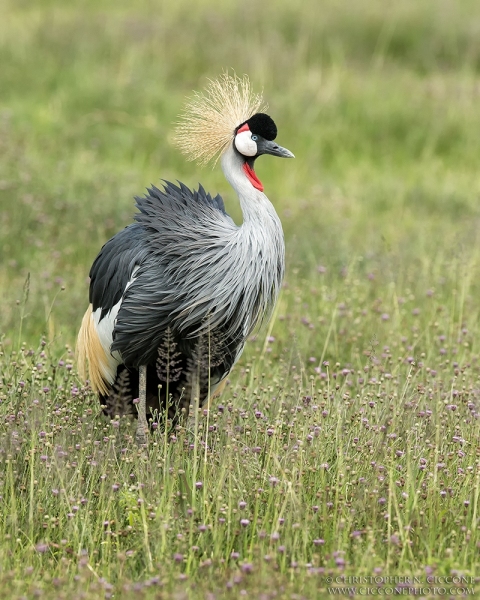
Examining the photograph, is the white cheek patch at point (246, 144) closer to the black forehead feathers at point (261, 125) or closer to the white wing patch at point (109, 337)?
the black forehead feathers at point (261, 125)

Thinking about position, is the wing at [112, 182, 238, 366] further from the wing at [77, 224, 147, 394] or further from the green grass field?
the green grass field

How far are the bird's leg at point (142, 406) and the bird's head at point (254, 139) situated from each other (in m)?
0.87

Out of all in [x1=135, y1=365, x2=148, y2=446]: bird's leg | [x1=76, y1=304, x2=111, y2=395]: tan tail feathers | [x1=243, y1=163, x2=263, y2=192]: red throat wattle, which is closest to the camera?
[x1=135, y1=365, x2=148, y2=446]: bird's leg

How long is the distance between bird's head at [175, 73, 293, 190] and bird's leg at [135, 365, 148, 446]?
873 mm

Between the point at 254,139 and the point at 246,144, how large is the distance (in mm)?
51

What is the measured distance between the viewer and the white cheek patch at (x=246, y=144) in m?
4.01

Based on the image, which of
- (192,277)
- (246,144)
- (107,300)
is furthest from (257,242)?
(107,300)

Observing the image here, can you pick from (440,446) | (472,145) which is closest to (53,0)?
(472,145)

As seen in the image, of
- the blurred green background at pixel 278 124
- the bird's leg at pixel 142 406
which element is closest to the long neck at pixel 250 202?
the bird's leg at pixel 142 406

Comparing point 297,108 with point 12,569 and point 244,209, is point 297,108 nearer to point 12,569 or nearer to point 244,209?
point 244,209

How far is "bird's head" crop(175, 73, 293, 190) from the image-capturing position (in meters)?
4.03

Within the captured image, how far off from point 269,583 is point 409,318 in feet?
10.1

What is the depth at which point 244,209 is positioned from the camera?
3.92m

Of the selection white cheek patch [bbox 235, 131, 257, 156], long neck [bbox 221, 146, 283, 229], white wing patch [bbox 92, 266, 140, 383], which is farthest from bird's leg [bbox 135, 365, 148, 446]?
white cheek patch [bbox 235, 131, 257, 156]
